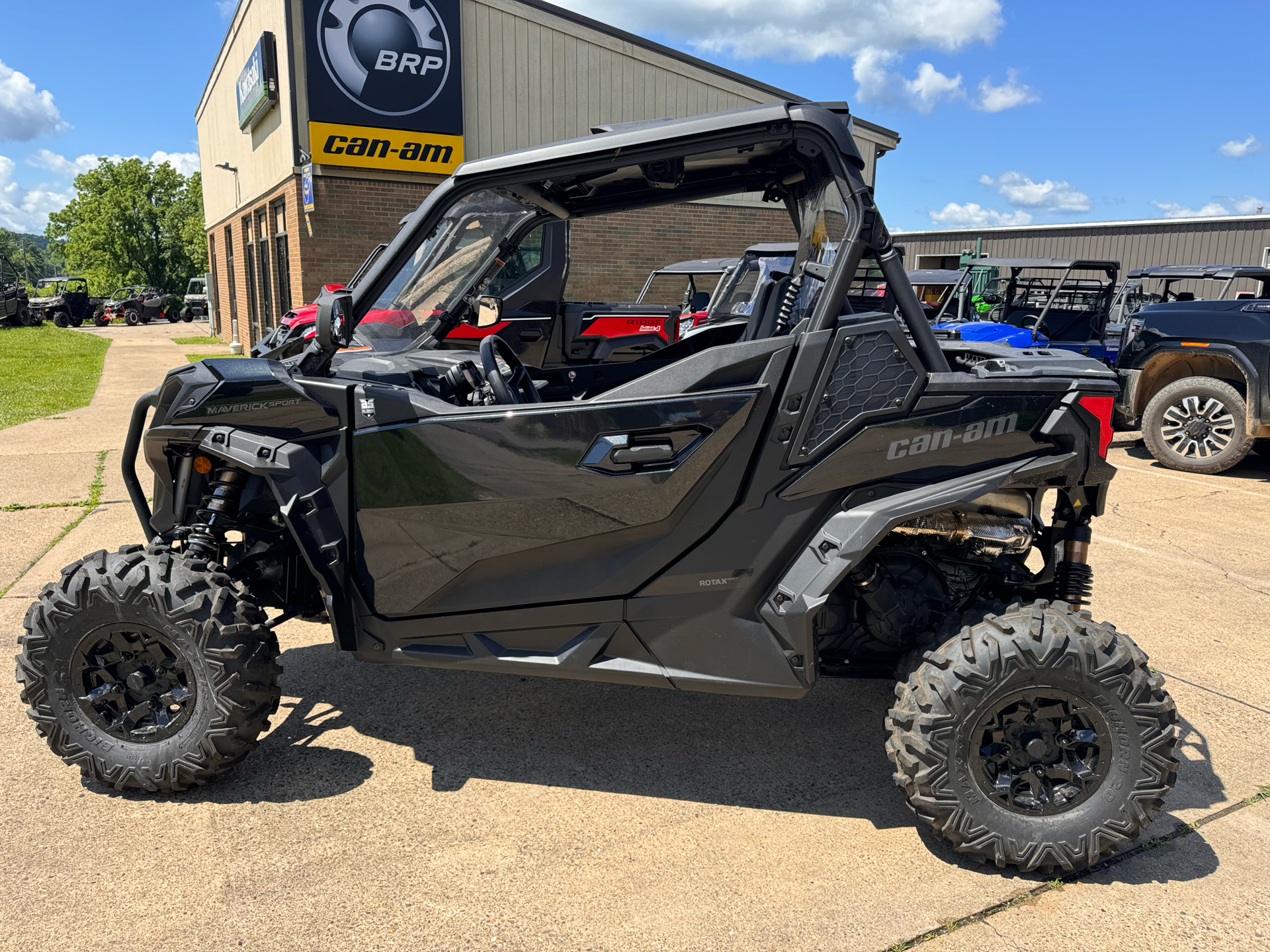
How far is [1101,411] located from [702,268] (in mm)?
11315

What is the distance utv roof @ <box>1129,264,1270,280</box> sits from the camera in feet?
37.7

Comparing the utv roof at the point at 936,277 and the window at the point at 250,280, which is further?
the window at the point at 250,280

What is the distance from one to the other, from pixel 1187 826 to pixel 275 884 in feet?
9.36

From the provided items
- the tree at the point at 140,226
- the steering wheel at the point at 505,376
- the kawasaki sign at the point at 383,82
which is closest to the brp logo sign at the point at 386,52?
the kawasaki sign at the point at 383,82

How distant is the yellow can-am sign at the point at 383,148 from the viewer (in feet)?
47.7

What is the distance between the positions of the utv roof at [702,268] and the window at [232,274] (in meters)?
15.7

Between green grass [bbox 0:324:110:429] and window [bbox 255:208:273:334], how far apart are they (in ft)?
11.0

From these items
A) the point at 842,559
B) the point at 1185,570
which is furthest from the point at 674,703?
the point at 1185,570

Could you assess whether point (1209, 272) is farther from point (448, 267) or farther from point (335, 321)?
point (335, 321)

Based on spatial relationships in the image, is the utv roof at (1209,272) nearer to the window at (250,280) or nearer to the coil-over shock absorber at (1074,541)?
the coil-over shock absorber at (1074,541)

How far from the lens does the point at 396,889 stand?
8.56ft

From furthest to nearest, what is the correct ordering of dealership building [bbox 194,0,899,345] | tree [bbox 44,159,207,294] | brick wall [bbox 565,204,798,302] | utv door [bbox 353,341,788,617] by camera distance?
1. tree [bbox 44,159,207,294]
2. brick wall [bbox 565,204,798,302]
3. dealership building [bbox 194,0,899,345]
4. utv door [bbox 353,341,788,617]

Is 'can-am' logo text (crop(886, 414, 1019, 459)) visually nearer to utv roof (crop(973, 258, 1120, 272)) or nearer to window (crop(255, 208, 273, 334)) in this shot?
utv roof (crop(973, 258, 1120, 272))

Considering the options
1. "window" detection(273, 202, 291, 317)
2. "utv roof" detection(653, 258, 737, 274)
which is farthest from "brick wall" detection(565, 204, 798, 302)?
"window" detection(273, 202, 291, 317)
